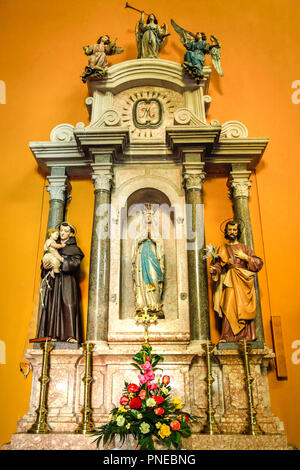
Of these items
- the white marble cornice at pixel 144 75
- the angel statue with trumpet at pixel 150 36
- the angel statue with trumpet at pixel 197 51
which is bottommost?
the white marble cornice at pixel 144 75

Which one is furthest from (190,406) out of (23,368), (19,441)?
(23,368)

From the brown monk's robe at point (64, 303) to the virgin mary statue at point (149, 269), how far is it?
67cm

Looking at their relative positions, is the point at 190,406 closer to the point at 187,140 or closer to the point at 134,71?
the point at 187,140

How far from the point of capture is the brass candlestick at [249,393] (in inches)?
177

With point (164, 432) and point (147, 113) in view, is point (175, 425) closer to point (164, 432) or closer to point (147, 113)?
point (164, 432)

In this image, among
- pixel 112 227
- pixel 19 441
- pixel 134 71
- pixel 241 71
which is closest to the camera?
pixel 19 441

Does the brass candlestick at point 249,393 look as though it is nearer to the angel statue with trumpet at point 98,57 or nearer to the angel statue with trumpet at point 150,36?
the angel statue with trumpet at point 98,57

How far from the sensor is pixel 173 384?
4859mm

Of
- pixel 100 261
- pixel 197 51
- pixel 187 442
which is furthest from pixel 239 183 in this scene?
pixel 187 442

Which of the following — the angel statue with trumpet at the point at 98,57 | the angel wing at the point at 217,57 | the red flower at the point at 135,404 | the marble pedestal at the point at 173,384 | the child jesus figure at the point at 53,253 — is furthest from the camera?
the angel wing at the point at 217,57

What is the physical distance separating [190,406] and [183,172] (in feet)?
8.90

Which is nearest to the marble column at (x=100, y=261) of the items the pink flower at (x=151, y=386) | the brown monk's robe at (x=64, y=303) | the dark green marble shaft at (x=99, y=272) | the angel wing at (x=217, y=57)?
the dark green marble shaft at (x=99, y=272)

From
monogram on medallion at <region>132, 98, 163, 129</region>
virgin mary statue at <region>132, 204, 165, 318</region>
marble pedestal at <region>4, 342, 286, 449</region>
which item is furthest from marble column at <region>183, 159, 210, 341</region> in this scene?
monogram on medallion at <region>132, 98, 163, 129</region>

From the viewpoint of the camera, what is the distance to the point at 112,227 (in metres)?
5.75
